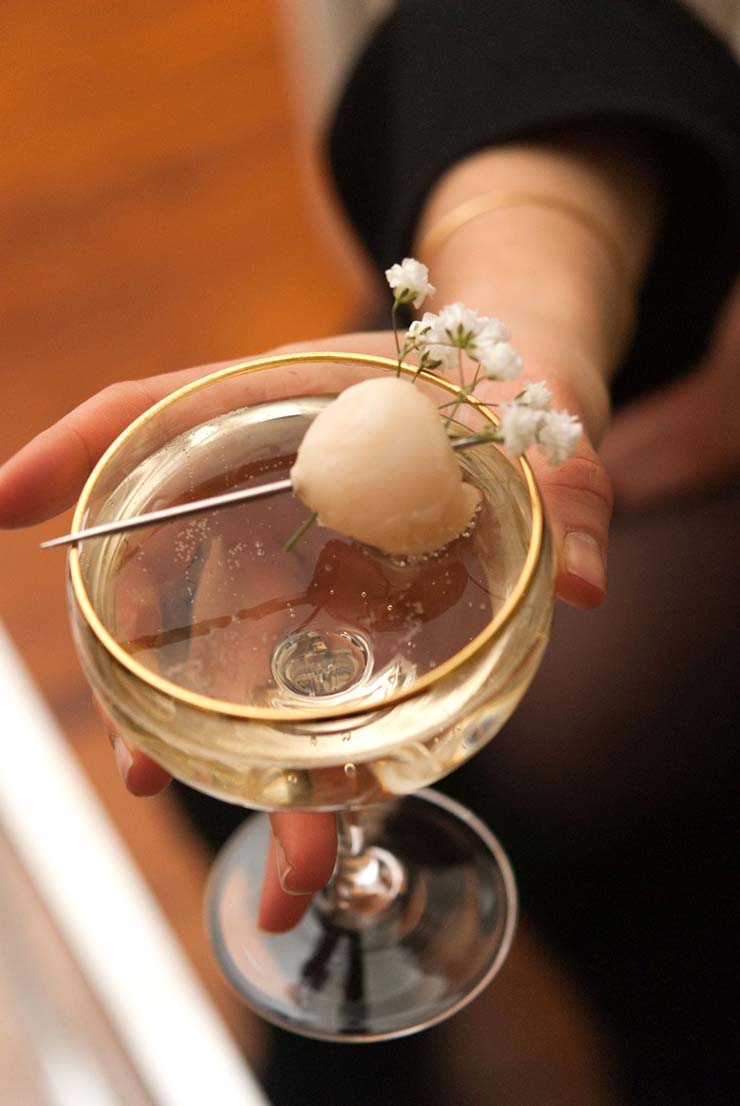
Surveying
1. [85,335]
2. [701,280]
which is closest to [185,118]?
[85,335]

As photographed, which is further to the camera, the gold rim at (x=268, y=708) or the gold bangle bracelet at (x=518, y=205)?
the gold bangle bracelet at (x=518, y=205)

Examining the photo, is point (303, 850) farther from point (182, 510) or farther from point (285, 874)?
point (182, 510)

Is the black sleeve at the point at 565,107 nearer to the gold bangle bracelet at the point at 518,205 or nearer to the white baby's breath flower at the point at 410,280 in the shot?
the gold bangle bracelet at the point at 518,205

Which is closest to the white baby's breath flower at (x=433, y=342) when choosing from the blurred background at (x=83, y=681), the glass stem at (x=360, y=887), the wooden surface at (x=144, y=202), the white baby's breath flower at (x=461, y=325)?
the white baby's breath flower at (x=461, y=325)

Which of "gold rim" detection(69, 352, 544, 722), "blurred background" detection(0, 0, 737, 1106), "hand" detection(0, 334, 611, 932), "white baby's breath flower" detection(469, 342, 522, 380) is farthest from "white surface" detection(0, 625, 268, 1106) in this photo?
"white baby's breath flower" detection(469, 342, 522, 380)

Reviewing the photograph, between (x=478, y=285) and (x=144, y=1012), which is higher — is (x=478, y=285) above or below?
above

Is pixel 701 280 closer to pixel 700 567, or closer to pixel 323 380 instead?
pixel 700 567

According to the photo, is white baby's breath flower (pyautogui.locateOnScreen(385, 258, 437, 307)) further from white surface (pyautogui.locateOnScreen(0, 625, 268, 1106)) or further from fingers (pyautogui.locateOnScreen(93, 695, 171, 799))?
white surface (pyautogui.locateOnScreen(0, 625, 268, 1106))
